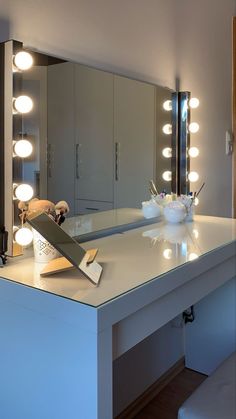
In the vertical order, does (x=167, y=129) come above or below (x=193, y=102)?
below

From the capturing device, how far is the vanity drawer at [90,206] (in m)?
1.50

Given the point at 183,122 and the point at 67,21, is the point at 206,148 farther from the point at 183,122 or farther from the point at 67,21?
the point at 67,21

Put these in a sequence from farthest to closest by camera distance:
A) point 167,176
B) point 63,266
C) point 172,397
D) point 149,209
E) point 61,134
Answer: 1. point 167,176
2. point 172,397
3. point 149,209
4. point 61,134
5. point 63,266

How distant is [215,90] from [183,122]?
18.5 inches

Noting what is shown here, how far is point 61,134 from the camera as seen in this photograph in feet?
4.59

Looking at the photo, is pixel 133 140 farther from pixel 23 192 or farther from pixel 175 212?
pixel 23 192

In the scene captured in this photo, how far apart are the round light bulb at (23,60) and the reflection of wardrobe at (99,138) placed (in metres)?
0.13

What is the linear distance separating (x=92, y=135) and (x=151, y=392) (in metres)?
1.23

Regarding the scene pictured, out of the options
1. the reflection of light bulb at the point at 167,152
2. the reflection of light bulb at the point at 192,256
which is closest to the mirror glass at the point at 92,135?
the reflection of light bulb at the point at 167,152

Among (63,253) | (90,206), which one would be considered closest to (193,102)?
(90,206)

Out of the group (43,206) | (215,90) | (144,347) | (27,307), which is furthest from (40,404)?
(215,90)

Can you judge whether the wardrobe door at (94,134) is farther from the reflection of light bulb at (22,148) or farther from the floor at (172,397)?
the floor at (172,397)

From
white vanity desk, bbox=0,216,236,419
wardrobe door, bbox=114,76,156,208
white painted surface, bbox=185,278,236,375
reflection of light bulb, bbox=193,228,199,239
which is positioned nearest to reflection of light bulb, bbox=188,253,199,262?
white vanity desk, bbox=0,216,236,419

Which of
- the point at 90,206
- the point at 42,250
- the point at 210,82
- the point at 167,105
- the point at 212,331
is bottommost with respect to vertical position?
the point at 212,331
